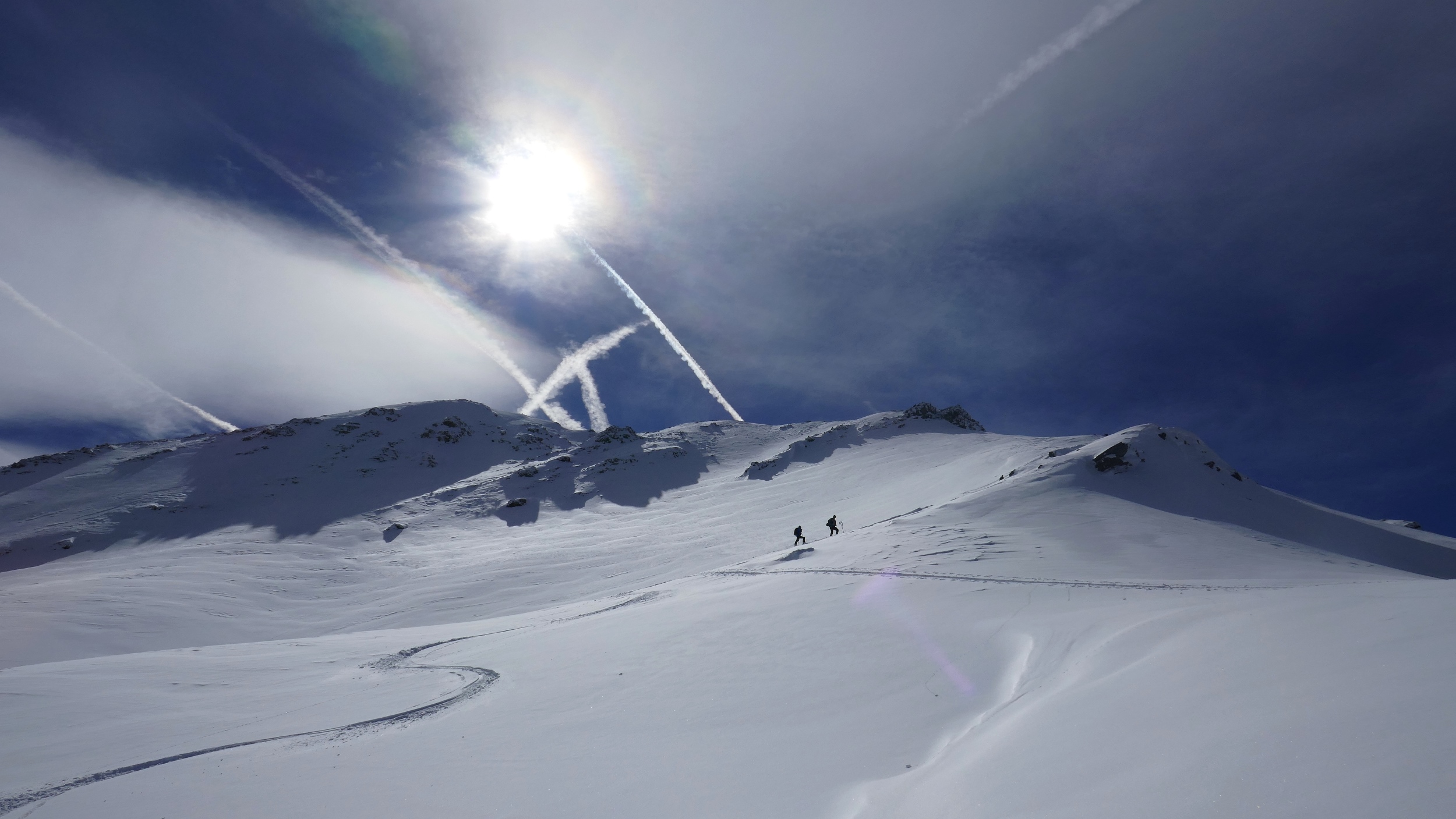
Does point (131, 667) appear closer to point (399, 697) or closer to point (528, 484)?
point (399, 697)

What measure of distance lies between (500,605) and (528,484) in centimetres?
4620

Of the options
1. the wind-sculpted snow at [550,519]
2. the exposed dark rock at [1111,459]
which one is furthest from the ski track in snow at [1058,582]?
the exposed dark rock at [1111,459]

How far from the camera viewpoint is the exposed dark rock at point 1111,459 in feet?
95.5

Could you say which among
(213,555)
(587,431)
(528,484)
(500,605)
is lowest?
(500,605)

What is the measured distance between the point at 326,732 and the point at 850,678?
845cm

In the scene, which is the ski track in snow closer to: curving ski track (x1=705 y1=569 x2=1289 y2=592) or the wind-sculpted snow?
curving ski track (x1=705 y1=569 x2=1289 y2=592)

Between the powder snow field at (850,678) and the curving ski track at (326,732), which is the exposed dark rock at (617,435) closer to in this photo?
the powder snow field at (850,678)

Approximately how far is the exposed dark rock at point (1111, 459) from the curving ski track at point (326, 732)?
2904 cm

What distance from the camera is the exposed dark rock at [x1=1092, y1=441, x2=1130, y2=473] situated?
29109 millimetres

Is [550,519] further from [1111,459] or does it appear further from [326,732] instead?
[326,732]

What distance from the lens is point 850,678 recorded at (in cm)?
968

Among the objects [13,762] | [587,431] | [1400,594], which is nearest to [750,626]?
[1400,594]

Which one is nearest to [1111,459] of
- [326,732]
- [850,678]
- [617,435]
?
[850,678]

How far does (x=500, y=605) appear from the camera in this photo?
3338cm
